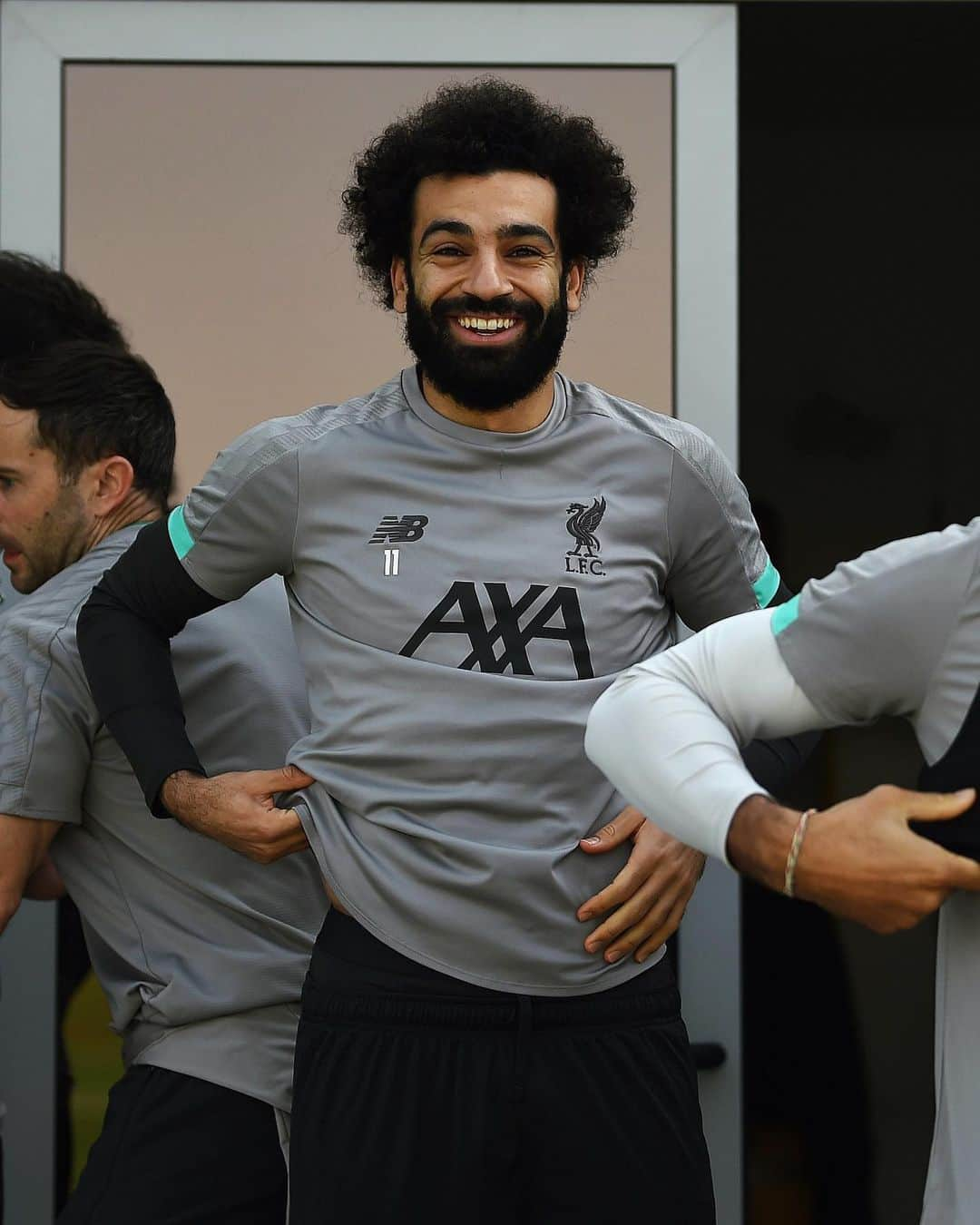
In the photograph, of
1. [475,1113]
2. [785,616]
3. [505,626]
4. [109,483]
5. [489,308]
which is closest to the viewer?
[785,616]

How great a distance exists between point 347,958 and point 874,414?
5.37ft

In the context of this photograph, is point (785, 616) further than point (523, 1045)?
No

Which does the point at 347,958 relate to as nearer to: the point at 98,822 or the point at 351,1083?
the point at 351,1083

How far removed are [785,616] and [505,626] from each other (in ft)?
1.64

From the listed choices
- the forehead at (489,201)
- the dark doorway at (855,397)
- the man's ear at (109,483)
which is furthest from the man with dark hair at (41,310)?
the dark doorway at (855,397)

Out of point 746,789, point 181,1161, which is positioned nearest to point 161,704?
point 181,1161

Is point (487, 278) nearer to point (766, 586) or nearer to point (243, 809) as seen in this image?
point (766, 586)

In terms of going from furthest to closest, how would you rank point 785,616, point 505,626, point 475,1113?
1. point 505,626
2. point 475,1113
3. point 785,616

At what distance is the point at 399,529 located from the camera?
1984 mm

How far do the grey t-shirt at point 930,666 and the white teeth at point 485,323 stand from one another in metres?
0.71

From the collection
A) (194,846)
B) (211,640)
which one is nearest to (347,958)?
(194,846)

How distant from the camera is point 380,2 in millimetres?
2812

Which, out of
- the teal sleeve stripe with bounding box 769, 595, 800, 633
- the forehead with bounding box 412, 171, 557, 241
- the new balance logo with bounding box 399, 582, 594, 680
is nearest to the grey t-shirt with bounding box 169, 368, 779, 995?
the new balance logo with bounding box 399, 582, 594, 680

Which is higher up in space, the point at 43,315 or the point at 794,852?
the point at 43,315
